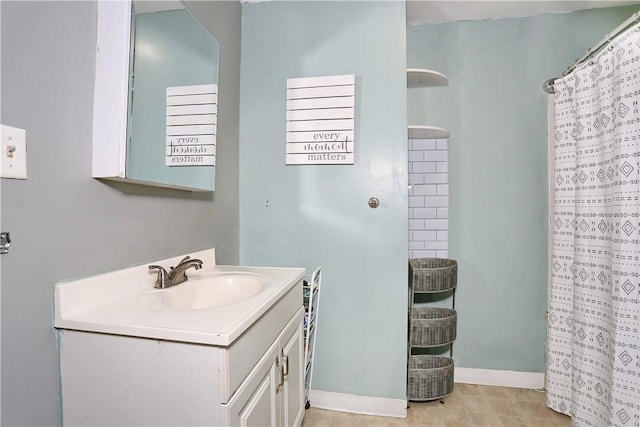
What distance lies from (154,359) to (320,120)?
137cm

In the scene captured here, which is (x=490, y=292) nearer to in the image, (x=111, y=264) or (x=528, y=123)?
(x=528, y=123)

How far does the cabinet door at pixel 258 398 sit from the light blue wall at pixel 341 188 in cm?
71

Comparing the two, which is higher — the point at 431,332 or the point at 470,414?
the point at 431,332

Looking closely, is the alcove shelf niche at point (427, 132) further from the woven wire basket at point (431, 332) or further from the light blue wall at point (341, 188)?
the woven wire basket at point (431, 332)

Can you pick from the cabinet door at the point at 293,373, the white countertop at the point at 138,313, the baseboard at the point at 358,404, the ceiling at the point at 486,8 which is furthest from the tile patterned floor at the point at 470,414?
the ceiling at the point at 486,8

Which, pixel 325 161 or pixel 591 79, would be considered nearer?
pixel 591 79

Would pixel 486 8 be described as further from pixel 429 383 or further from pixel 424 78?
pixel 429 383

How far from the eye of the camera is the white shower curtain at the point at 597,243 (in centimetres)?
Answer: 128

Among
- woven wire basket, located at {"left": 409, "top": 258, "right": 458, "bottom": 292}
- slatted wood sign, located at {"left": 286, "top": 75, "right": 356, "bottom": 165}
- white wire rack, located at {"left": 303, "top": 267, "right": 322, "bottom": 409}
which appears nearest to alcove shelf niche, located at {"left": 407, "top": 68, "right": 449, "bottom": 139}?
slatted wood sign, located at {"left": 286, "top": 75, "right": 356, "bottom": 165}

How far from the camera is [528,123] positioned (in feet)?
6.68

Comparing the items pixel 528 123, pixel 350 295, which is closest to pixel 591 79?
pixel 528 123

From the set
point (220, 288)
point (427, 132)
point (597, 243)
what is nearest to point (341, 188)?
point (427, 132)

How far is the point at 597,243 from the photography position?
4.91 ft

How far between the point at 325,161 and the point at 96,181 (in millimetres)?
1089
